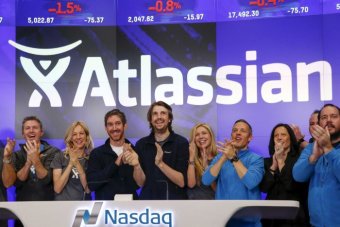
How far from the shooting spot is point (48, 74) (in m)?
5.51

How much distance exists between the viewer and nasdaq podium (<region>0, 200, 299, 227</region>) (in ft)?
7.96

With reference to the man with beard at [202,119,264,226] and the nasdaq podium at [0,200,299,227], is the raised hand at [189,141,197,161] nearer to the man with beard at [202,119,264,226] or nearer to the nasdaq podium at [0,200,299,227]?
the man with beard at [202,119,264,226]

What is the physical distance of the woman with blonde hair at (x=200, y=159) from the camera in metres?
4.33

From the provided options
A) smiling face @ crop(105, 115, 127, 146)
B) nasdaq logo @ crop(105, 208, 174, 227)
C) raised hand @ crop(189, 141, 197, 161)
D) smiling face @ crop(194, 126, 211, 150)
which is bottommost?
nasdaq logo @ crop(105, 208, 174, 227)

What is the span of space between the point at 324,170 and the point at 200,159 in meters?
1.20

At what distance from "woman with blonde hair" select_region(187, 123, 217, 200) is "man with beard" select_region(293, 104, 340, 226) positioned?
877 millimetres

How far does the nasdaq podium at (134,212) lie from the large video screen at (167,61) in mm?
2912

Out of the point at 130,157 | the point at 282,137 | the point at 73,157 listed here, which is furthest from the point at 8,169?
the point at 282,137

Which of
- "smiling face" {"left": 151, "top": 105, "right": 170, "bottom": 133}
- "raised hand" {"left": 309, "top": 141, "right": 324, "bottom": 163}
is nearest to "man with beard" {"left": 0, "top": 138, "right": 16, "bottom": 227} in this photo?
"smiling face" {"left": 151, "top": 105, "right": 170, "bottom": 133}

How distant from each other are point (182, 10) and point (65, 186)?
2.11 meters

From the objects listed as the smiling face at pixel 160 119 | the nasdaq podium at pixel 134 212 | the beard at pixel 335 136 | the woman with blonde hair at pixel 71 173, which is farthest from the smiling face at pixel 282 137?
the nasdaq podium at pixel 134 212

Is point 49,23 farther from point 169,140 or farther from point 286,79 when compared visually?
point 286,79

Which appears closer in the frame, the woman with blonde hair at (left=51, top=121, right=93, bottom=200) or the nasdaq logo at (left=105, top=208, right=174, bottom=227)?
the nasdaq logo at (left=105, top=208, right=174, bottom=227)

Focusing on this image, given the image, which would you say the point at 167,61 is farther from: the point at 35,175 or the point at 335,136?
the point at 335,136
